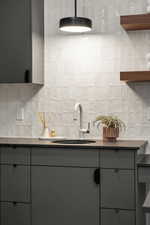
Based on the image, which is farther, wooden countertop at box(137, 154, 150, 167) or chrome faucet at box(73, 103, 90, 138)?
chrome faucet at box(73, 103, 90, 138)

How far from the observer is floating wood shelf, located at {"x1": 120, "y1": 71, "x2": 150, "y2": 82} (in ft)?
11.8

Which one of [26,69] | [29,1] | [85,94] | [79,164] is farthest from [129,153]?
[29,1]

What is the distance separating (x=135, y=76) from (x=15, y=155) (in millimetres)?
1234

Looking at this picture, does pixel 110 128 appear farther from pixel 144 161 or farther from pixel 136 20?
pixel 136 20

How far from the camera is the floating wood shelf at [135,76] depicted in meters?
3.59

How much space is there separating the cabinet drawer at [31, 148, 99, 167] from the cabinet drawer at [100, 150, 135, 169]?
0.06m

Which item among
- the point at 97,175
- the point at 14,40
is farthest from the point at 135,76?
the point at 14,40

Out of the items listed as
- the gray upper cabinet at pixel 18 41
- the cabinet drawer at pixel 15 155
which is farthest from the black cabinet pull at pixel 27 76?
the cabinet drawer at pixel 15 155

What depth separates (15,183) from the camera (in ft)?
Result: 11.7

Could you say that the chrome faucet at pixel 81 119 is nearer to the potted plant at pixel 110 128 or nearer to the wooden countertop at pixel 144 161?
the potted plant at pixel 110 128

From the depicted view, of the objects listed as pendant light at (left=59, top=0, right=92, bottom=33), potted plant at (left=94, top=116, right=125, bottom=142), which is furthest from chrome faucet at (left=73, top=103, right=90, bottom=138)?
pendant light at (left=59, top=0, right=92, bottom=33)

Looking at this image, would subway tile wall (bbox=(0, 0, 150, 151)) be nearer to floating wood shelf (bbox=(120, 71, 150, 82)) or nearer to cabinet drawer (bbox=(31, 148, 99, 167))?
floating wood shelf (bbox=(120, 71, 150, 82))

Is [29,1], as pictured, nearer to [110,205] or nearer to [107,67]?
[107,67]

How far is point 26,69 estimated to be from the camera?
3.83 meters
